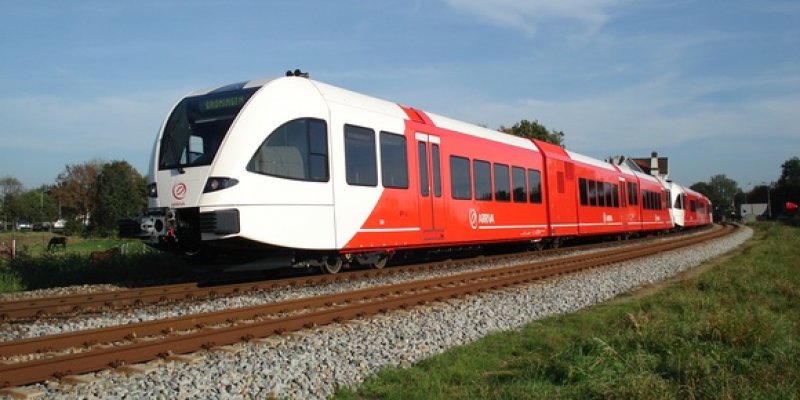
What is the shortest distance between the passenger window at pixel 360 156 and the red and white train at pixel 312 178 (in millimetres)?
20

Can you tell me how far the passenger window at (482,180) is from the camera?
52.0 feet

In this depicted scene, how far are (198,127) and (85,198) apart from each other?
263 ft

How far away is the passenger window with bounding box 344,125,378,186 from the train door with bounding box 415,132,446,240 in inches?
63.9

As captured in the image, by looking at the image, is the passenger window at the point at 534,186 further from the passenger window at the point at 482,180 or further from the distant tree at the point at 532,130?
the distant tree at the point at 532,130

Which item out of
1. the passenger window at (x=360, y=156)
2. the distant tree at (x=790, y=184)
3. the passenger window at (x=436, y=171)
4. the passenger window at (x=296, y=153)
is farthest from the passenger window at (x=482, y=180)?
the distant tree at (x=790, y=184)

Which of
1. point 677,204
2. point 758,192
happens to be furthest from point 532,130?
point 758,192

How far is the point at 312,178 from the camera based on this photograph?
10.9 metres

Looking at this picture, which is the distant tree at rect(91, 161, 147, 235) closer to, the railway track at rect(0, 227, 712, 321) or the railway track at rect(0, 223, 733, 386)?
the railway track at rect(0, 227, 712, 321)

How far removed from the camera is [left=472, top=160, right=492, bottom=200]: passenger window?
15845 mm

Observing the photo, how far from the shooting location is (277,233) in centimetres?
1022

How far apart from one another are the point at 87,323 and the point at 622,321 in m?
6.19

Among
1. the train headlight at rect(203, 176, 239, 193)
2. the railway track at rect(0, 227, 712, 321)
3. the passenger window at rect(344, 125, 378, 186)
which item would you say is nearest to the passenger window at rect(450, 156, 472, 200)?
the passenger window at rect(344, 125, 378, 186)

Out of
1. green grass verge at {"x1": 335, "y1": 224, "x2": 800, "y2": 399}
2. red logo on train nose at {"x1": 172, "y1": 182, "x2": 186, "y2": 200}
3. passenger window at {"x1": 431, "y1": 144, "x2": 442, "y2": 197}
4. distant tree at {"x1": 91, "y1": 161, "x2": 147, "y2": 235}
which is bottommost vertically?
green grass verge at {"x1": 335, "y1": 224, "x2": 800, "y2": 399}

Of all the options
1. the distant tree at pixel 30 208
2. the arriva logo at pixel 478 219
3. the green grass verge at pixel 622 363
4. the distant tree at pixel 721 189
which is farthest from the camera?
the distant tree at pixel 721 189
